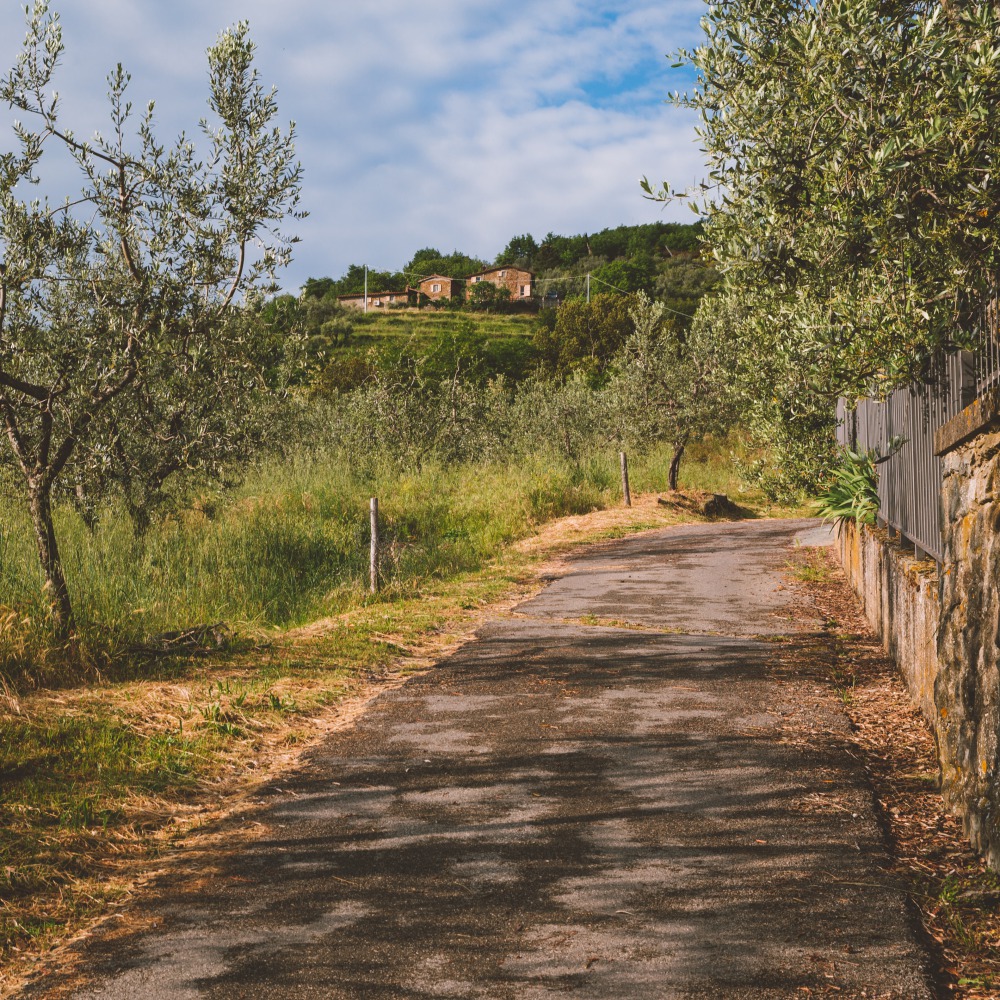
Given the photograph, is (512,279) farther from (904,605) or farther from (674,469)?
(904,605)

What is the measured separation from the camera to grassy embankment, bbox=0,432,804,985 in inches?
183

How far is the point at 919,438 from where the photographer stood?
7.34 metres

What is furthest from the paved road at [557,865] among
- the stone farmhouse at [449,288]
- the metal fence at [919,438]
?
the stone farmhouse at [449,288]

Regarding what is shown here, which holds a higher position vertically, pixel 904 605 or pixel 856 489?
pixel 856 489

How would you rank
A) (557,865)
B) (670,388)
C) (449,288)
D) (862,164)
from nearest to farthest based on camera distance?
(557,865)
(862,164)
(670,388)
(449,288)

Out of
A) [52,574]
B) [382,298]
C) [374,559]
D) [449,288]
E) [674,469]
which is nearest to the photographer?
[52,574]

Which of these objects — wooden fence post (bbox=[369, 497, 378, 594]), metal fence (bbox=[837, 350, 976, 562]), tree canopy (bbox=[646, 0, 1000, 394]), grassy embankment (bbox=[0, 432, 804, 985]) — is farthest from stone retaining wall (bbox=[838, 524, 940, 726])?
wooden fence post (bbox=[369, 497, 378, 594])

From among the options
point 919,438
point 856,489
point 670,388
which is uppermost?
point 670,388

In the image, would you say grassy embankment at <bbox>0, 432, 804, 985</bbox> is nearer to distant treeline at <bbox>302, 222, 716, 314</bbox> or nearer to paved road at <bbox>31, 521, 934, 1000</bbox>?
paved road at <bbox>31, 521, 934, 1000</bbox>

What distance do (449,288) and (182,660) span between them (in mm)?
113349

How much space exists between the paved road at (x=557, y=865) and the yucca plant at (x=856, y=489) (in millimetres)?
3196

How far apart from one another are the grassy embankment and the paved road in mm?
540

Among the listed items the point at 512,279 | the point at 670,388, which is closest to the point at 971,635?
the point at 670,388

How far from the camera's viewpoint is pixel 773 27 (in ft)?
19.6
